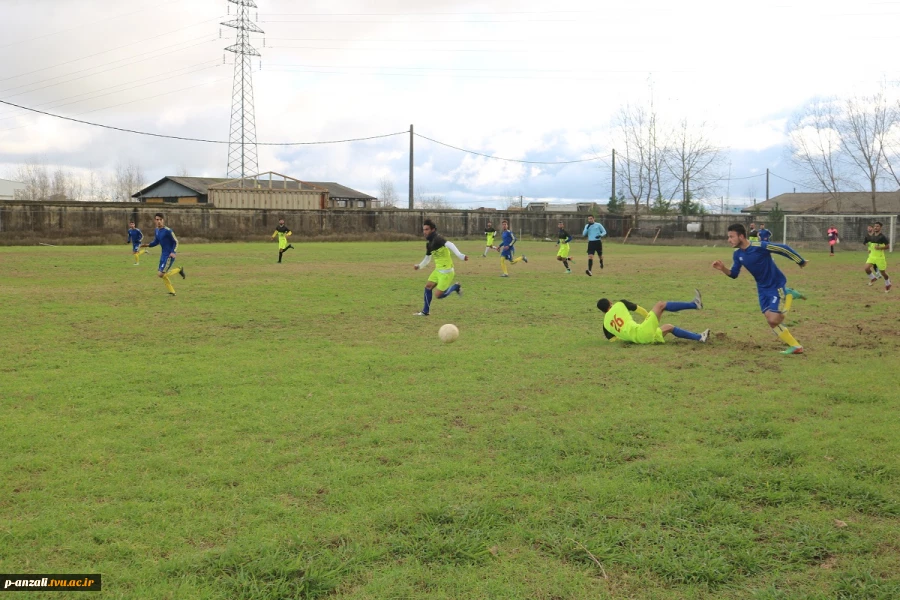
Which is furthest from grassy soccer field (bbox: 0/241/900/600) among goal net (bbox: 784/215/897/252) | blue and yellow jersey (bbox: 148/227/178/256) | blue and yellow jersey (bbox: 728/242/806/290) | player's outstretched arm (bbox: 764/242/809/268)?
goal net (bbox: 784/215/897/252)

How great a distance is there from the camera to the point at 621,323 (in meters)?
11.1

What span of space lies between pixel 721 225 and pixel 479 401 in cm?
5337

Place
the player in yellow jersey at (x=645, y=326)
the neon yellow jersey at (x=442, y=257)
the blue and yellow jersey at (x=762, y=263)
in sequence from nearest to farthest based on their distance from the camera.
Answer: the blue and yellow jersey at (x=762, y=263)
the player in yellow jersey at (x=645, y=326)
the neon yellow jersey at (x=442, y=257)

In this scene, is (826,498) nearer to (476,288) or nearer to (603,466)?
(603,466)

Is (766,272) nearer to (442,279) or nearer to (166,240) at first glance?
(442,279)

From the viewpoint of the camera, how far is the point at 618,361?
9.91 m

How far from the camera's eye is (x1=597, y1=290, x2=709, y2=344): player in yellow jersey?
10812 mm

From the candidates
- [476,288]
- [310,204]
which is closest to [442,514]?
[476,288]

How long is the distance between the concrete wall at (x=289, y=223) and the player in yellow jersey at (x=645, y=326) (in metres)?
37.3

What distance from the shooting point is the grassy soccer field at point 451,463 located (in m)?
4.08

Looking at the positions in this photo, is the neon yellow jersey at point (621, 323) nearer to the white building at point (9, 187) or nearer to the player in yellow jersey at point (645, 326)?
the player in yellow jersey at point (645, 326)

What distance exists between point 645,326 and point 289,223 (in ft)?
138

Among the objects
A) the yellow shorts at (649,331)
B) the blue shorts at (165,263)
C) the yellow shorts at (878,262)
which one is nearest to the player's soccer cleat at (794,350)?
the yellow shorts at (649,331)

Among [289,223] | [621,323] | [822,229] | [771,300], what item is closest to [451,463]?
[621,323]
